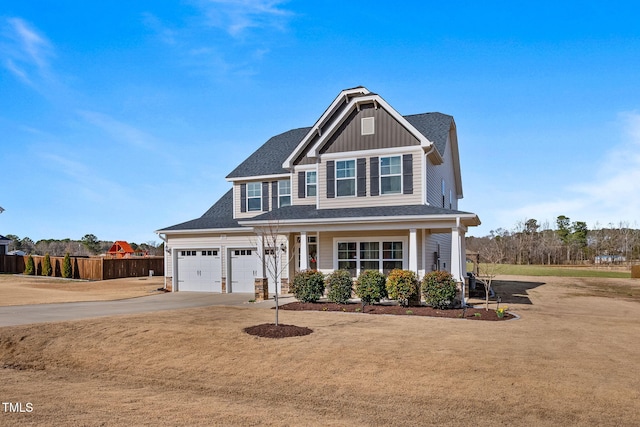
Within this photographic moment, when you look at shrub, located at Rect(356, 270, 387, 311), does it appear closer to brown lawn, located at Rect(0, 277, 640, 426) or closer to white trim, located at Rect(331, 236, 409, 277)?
white trim, located at Rect(331, 236, 409, 277)

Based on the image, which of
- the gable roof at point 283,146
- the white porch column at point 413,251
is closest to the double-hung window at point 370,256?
the white porch column at point 413,251

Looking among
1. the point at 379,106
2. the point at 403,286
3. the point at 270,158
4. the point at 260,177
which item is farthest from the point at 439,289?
the point at 270,158

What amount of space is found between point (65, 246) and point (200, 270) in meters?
89.8

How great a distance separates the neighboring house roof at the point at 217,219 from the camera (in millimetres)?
25500

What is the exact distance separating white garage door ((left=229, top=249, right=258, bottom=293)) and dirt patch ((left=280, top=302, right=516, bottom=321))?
6.79 meters

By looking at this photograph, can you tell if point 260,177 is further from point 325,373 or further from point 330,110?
point 325,373

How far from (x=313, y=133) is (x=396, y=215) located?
22.6 feet

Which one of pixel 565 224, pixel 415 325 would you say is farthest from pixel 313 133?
pixel 565 224

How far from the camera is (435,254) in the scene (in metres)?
23.8

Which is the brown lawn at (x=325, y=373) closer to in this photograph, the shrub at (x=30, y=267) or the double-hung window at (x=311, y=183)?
the double-hung window at (x=311, y=183)

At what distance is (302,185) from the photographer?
954 inches

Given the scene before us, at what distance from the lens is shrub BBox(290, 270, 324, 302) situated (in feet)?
60.5

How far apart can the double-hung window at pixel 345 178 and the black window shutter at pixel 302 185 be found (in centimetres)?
261

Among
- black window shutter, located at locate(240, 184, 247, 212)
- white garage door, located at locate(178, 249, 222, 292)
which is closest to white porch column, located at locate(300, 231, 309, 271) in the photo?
white garage door, located at locate(178, 249, 222, 292)
